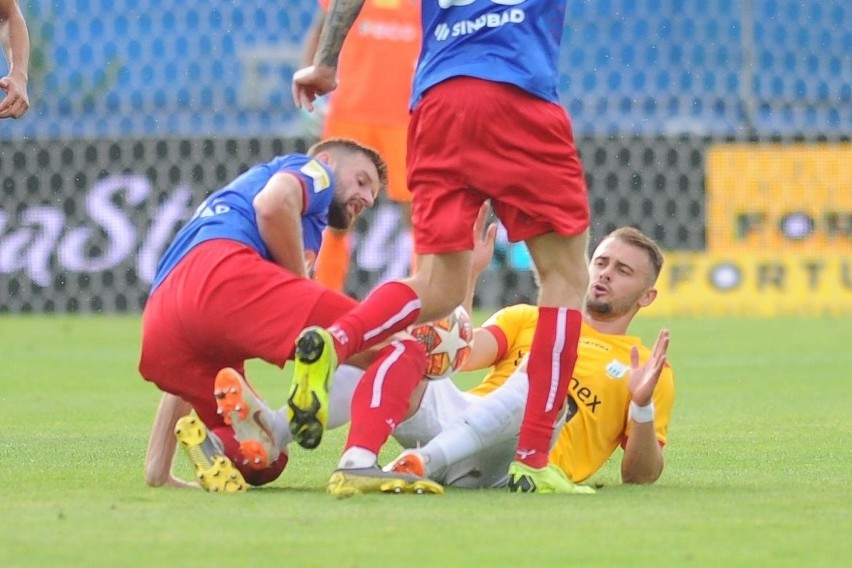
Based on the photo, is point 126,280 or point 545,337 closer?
point 545,337

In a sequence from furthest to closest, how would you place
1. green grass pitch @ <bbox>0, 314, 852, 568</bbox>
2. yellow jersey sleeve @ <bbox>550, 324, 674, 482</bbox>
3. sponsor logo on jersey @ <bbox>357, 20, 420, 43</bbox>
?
sponsor logo on jersey @ <bbox>357, 20, 420, 43</bbox> < yellow jersey sleeve @ <bbox>550, 324, 674, 482</bbox> < green grass pitch @ <bbox>0, 314, 852, 568</bbox>

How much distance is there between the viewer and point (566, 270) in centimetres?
395

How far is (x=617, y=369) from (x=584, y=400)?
11 cm

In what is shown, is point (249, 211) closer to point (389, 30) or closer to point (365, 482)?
point (365, 482)

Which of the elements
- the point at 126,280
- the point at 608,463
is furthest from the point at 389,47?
the point at 608,463

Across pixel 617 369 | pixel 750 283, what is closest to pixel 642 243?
pixel 617 369

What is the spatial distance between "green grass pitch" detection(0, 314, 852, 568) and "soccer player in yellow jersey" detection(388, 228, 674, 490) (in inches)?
4.9

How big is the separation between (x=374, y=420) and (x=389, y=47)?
6.24 meters

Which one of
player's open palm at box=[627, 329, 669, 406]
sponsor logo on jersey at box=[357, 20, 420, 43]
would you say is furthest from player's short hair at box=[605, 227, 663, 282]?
sponsor logo on jersey at box=[357, 20, 420, 43]

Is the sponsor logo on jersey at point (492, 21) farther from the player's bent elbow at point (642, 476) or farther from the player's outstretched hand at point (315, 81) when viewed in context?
the player's bent elbow at point (642, 476)

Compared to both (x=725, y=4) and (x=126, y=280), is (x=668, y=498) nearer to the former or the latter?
(x=126, y=280)

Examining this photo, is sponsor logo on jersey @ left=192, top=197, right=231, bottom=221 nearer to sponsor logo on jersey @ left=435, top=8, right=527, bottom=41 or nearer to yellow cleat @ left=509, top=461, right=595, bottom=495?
sponsor logo on jersey @ left=435, top=8, right=527, bottom=41

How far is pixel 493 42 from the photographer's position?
12.8ft

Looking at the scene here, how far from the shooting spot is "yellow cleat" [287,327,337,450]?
3.48m
